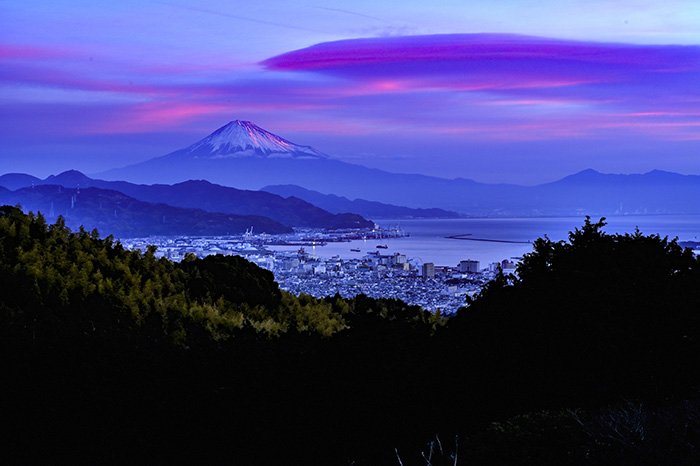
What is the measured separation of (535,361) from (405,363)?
1.91m

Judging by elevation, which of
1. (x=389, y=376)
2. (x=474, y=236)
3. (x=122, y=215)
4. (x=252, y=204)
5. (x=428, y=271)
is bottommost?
(x=428, y=271)

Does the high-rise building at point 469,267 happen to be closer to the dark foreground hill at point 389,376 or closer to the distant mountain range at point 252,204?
the dark foreground hill at point 389,376

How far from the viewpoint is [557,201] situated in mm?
125562

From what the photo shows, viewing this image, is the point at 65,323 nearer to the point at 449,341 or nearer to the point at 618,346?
the point at 449,341

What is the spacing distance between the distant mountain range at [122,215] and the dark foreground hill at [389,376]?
55.0 m

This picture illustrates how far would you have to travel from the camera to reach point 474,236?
90.0 m

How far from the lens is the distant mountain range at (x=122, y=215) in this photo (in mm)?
67938

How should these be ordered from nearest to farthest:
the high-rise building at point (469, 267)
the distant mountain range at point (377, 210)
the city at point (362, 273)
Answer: the city at point (362, 273), the high-rise building at point (469, 267), the distant mountain range at point (377, 210)

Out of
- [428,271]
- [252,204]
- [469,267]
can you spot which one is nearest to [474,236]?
[252,204]

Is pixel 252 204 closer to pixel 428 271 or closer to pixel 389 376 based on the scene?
pixel 428 271

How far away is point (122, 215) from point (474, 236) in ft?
125

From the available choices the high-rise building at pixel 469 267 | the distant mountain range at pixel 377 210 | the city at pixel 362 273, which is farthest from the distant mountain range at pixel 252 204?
the high-rise building at pixel 469 267

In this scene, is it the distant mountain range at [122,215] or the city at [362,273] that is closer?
the city at [362,273]

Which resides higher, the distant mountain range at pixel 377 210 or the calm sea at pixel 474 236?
the distant mountain range at pixel 377 210
